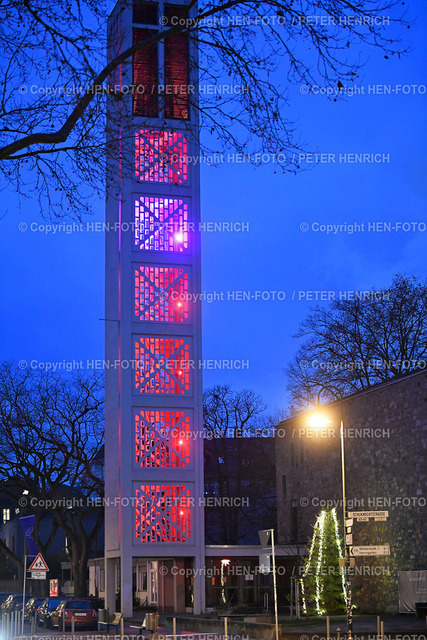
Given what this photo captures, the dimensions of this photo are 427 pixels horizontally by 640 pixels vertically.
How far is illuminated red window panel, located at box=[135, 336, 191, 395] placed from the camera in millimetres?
47938

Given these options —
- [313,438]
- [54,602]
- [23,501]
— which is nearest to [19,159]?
[54,602]

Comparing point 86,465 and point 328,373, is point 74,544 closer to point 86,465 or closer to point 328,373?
point 86,465

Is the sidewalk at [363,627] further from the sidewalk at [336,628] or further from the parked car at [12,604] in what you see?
the parked car at [12,604]

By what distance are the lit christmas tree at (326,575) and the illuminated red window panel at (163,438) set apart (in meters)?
9.21

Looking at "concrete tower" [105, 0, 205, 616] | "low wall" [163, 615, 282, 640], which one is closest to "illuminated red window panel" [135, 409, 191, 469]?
"concrete tower" [105, 0, 205, 616]

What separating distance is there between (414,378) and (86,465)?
1211 inches

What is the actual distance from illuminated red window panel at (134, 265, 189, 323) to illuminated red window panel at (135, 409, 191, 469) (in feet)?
16.0

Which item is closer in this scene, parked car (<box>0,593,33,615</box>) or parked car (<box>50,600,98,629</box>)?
parked car (<box>50,600,98,629</box>)

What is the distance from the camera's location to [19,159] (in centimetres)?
1348

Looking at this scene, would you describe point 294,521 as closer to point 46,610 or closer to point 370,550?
point 46,610

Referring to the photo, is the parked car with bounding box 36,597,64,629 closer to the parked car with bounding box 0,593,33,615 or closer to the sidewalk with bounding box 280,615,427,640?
the parked car with bounding box 0,593,33,615

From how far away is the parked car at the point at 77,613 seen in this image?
1598 inches

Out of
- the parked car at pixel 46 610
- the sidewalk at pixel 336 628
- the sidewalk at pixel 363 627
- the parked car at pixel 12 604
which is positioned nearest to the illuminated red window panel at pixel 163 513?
the parked car at pixel 46 610

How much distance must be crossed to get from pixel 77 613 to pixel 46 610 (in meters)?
3.65
